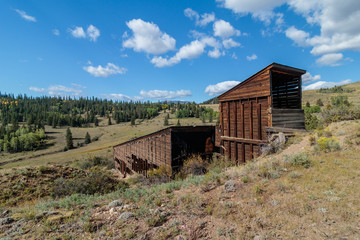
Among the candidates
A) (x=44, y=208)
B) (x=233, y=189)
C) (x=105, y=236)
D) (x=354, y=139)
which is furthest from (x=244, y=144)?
(x=44, y=208)

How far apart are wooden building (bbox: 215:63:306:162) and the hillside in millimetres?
3783

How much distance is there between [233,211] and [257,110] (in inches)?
309

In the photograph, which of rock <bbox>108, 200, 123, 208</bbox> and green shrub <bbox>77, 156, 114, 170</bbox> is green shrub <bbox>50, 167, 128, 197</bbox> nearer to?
rock <bbox>108, 200, 123, 208</bbox>

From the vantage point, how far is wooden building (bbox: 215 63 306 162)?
10.4 meters

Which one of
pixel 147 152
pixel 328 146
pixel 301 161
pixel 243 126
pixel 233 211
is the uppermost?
pixel 243 126

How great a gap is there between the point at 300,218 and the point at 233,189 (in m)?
2.20

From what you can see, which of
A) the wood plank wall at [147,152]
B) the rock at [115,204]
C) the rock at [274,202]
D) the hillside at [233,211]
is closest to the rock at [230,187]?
the hillside at [233,211]

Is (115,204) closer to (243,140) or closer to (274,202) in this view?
(274,202)

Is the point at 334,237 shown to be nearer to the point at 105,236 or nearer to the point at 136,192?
the point at 105,236

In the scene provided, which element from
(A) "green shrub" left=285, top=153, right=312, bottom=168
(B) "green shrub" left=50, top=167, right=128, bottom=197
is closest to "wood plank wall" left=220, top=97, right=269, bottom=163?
(A) "green shrub" left=285, top=153, right=312, bottom=168

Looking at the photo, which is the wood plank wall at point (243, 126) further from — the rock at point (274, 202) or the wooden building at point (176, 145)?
the rock at point (274, 202)

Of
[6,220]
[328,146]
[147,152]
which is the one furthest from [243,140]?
[6,220]

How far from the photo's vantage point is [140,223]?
15.5 ft

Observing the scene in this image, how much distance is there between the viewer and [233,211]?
4836mm
